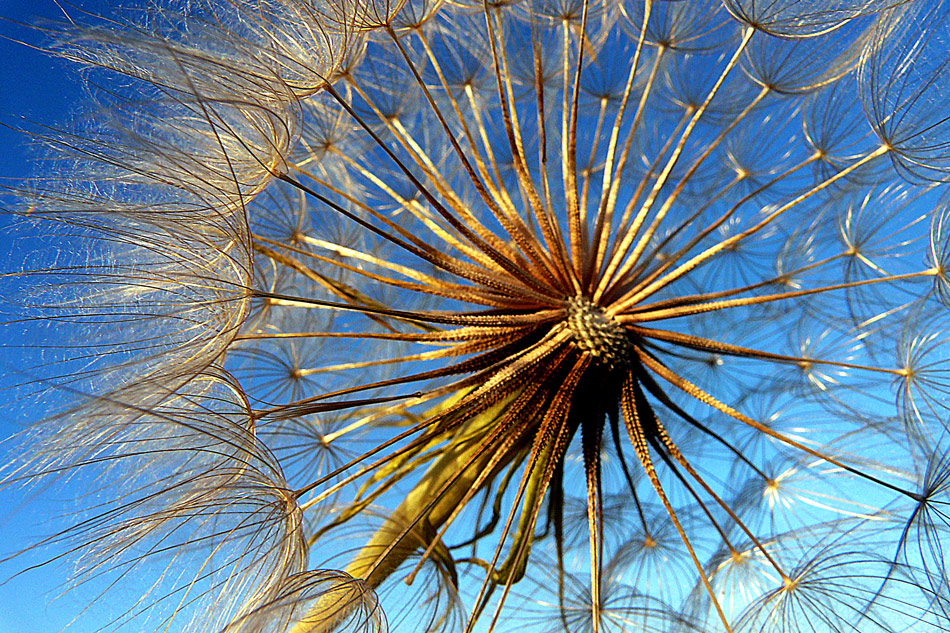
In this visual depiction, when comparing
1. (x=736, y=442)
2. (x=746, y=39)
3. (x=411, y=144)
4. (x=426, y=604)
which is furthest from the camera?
(x=736, y=442)

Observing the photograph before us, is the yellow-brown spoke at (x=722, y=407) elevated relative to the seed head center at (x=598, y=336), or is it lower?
lower

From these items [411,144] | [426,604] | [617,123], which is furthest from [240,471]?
[617,123]

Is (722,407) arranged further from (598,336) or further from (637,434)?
(598,336)

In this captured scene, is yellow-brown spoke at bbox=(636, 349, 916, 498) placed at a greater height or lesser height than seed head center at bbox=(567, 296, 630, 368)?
lesser

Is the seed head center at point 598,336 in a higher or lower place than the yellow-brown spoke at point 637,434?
higher

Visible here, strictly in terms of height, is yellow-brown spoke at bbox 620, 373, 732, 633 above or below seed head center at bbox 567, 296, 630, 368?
below

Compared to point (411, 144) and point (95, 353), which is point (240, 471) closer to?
point (95, 353)

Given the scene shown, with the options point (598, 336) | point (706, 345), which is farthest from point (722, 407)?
point (598, 336)

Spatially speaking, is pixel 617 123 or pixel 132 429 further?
pixel 617 123
